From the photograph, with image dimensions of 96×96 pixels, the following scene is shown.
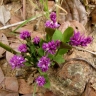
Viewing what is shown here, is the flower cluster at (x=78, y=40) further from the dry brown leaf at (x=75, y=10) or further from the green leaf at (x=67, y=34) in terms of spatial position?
the dry brown leaf at (x=75, y=10)

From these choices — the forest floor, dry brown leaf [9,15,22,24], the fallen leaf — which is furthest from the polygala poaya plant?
dry brown leaf [9,15,22,24]

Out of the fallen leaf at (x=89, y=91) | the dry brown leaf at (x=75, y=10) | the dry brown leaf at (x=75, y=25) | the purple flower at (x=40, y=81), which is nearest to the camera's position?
the purple flower at (x=40, y=81)

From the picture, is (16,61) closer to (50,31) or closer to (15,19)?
(50,31)

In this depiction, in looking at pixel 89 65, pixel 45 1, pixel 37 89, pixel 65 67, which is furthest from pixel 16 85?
pixel 45 1

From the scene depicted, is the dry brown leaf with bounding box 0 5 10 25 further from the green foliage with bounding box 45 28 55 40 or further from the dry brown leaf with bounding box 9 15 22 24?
the green foliage with bounding box 45 28 55 40

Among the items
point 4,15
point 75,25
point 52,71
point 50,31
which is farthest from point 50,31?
point 4,15

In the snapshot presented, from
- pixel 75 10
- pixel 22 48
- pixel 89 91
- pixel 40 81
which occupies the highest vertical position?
pixel 75 10

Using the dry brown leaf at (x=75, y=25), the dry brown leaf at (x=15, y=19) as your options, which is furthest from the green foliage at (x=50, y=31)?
the dry brown leaf at (x=15, y=19)

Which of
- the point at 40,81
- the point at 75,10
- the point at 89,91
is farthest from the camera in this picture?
the point at 75,10
